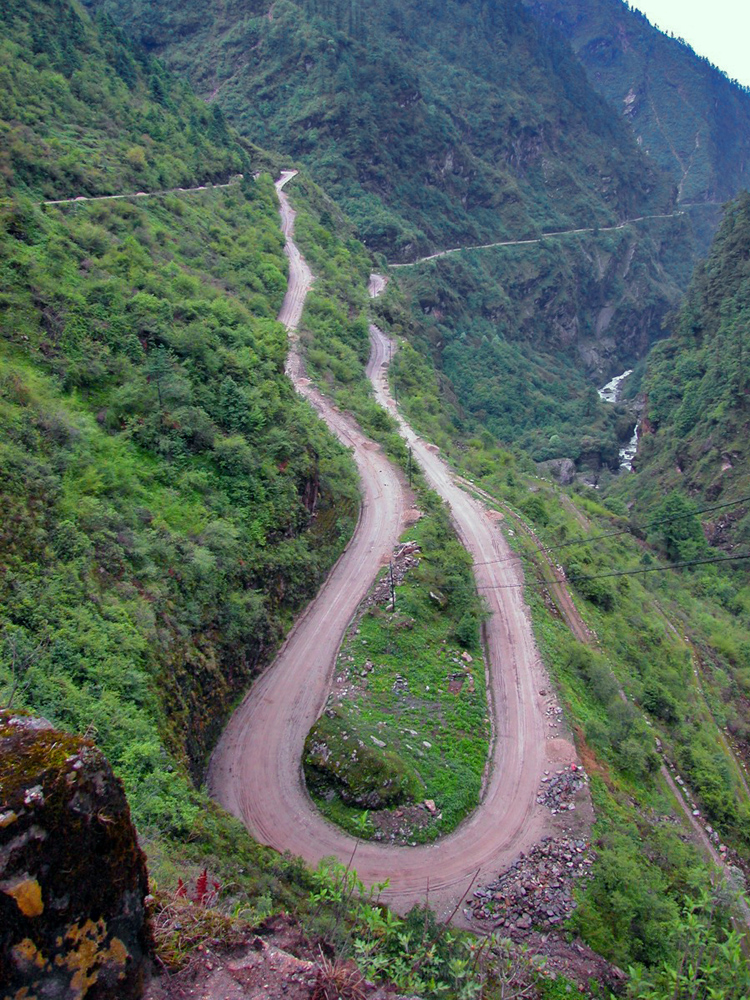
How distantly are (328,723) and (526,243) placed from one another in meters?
129

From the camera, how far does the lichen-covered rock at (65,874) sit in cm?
508

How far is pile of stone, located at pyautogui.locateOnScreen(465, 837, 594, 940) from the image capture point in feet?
45.4

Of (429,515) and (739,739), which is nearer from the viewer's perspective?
(739,739)

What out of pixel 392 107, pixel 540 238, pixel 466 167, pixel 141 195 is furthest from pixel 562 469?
pixel 466 167

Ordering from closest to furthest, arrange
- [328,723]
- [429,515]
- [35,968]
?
[35,968] → [328,723] → [429,515]

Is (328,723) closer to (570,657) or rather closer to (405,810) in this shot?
(405,810)

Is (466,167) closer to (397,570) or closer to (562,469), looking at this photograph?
(562,469)

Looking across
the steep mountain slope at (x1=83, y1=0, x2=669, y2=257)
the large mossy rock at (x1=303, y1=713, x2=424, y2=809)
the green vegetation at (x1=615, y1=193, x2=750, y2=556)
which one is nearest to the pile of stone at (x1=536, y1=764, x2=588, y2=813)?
the large mossy rock at (x1=303, y1=713, x2=424, y2=809)

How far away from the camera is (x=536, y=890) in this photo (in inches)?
574

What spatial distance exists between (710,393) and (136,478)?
230 feet

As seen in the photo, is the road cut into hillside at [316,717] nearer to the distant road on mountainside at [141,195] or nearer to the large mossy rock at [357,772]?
the large mossy rock at [357,772]

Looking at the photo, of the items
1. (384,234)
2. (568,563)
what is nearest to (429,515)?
(568,563)

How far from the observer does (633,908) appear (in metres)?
14.0

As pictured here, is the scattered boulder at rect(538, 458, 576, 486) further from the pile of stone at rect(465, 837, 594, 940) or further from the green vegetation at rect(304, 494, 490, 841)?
the pile of stone at rect(465, 837, 594, 940)
